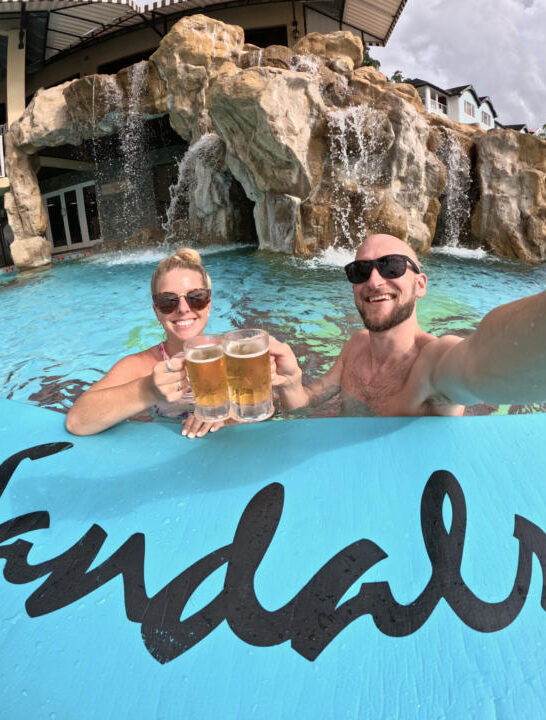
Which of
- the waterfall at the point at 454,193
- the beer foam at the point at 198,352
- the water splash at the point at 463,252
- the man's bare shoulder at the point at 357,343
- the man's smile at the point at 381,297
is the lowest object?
the man's bare shoulder at the point at 357,343

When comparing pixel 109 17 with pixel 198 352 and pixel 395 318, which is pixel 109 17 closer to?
pixel 395 318

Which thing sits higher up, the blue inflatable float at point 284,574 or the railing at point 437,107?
the railing at point 437,107

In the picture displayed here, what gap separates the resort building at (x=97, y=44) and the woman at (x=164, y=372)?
551 inches

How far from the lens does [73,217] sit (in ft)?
63.4

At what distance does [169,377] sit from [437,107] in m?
41.8

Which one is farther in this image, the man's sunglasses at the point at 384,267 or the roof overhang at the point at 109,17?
the roof overhang at the point at 109,17

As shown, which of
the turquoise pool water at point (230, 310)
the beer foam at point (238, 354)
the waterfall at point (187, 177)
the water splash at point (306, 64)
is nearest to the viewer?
the beer foam at point (238, 354)

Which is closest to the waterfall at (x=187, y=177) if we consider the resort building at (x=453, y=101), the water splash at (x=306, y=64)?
the water splash at (x=306, y=64)

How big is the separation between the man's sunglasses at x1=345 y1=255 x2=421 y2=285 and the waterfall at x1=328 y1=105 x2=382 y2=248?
748cm

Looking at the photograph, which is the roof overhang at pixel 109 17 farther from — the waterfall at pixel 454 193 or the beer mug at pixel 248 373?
the beer mug at pixel 248 373

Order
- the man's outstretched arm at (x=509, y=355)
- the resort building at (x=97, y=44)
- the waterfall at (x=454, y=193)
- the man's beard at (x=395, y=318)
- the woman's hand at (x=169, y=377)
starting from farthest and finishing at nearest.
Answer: the resort building at (x=97, y=44), the waterfall at (x=454, y=193), the man's beard at (x=395, y=318), the woman's hand at (x=169, y=377), the man's outstretched arm at (x=509, y=355)

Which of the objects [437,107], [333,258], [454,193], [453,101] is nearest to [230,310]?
[333,258]

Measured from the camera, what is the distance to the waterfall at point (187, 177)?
11.2m

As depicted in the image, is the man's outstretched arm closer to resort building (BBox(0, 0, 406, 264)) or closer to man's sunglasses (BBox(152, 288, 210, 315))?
man's sunglasses (BBox(152, 288, 210, 315))
